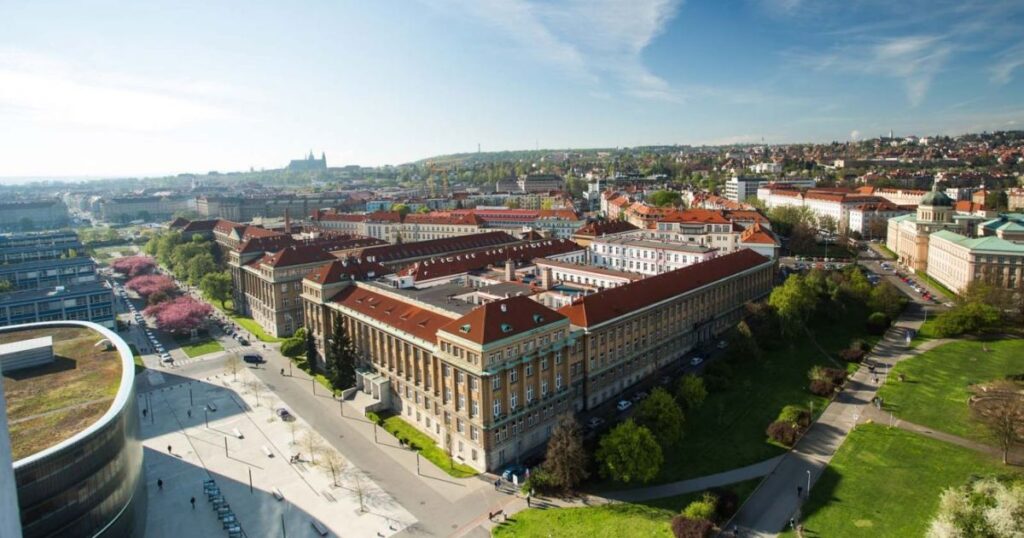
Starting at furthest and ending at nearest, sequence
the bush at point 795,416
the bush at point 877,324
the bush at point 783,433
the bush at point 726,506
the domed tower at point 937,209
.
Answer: the domed tower at point 937,209
the bush at point 877,324
the bush at point 795,416
the bush at point 783,433
the bush at point 726,506

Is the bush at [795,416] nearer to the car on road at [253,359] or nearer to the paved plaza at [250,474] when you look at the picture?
the paved plaza at [250,474]

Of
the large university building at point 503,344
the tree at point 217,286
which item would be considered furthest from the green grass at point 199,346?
the tree at point 217,286

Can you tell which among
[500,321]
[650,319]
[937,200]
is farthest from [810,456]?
[937,200]

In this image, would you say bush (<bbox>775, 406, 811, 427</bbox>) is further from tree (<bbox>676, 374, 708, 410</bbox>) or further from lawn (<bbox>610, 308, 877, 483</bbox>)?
tree (<bbox>676, 374, 708, 410</bbox>)

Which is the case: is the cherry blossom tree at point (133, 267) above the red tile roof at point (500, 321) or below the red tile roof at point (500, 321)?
below

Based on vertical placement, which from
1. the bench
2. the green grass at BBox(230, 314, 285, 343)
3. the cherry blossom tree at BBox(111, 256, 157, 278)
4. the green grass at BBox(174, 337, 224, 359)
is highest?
the cherry blossom tree at BBox(111, 256, 157, 278)

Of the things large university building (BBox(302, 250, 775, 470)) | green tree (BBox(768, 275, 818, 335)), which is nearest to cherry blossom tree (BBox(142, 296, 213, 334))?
large university building (BBox(302, 250, 775, 470))
